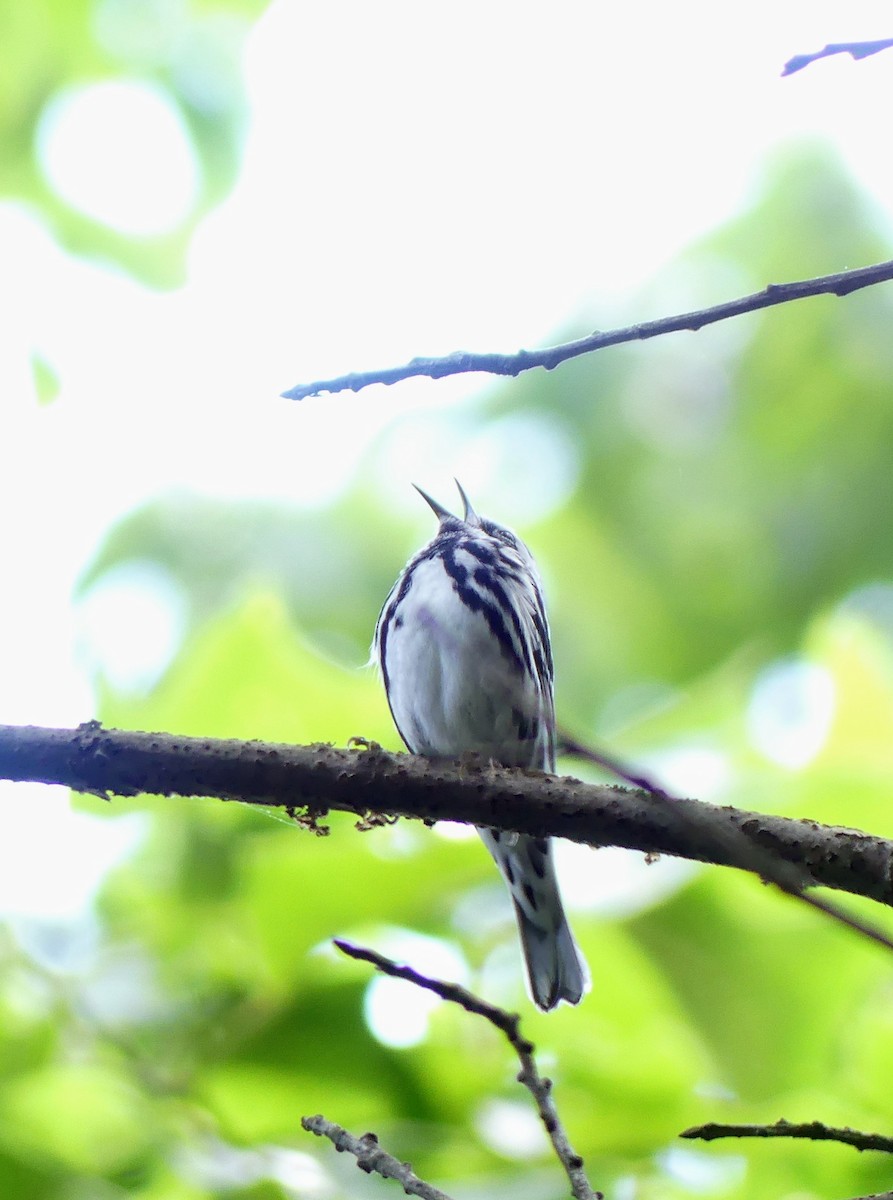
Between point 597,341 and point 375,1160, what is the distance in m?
0.77

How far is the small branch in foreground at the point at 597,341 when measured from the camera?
1.11 meters

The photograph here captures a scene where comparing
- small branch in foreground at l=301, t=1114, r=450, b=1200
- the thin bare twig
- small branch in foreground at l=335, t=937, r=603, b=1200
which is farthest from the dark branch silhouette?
the thin bare twig

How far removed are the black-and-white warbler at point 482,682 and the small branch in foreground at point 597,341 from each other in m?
1.43

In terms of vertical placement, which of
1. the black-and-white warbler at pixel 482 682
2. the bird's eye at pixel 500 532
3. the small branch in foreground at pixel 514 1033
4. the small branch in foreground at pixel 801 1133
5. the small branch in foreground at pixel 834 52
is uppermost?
the bird's eye at pixel 500 532

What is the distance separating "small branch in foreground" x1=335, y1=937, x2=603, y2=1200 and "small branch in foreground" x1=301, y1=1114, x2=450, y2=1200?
12cm

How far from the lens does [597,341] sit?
115 centimetres

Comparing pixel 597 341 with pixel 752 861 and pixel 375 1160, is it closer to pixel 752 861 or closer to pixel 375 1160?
pixel 752 861

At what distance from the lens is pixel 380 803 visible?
1.49m

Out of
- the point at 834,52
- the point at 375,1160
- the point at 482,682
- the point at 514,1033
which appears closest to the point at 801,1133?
the point at 514,1033

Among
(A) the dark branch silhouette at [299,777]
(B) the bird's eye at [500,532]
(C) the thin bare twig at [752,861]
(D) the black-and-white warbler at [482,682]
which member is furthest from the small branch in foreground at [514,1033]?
(B) the bird's eye at [500,532]

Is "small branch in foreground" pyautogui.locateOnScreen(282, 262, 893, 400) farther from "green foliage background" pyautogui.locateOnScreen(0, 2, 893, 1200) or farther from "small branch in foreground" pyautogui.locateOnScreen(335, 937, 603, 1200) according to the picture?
"green foliage background" pyautogui.locateOnScreen(0, 2, 893, 1200)

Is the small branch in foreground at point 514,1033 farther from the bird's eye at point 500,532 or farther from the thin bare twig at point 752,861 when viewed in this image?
the bird's eye at point 500,532

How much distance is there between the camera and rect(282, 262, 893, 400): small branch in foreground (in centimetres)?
111

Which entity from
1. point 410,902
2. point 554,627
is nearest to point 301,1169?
point 410,902
